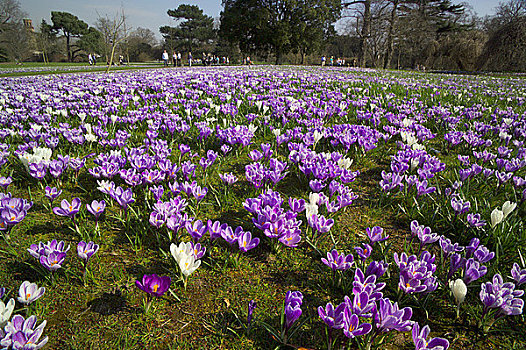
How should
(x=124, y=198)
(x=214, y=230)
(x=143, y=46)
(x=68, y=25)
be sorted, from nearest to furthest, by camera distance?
(x=214, y=230) < (x=124, y=198) < (x=68, y=25) < (x=143, y=46)

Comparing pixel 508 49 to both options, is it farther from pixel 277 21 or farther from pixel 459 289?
pixel 459 289

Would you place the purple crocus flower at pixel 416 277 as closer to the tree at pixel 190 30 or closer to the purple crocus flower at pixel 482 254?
the purple crocus flower at pixel 482 254

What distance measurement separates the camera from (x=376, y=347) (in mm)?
1288

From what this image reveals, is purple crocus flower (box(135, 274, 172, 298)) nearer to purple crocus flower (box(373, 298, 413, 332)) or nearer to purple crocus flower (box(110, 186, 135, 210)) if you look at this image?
purple crocus flower (box(110, 186, 135, 210))

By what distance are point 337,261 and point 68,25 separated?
100772 millimetres

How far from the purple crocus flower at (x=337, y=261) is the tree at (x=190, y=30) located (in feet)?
285

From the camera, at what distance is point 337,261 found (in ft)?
5.11

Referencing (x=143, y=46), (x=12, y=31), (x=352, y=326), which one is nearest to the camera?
(x=352, y=326)

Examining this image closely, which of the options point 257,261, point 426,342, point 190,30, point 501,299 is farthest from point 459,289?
point 190,30

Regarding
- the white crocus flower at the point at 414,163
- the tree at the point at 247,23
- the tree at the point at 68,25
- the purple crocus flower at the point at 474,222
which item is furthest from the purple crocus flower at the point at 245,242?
the tree at the point at 68,25

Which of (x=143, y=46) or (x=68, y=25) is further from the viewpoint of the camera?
(x=143, y=46)

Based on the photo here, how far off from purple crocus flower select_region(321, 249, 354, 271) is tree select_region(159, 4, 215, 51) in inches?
3424

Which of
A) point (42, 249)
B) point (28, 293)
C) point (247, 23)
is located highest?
point (247, 23)

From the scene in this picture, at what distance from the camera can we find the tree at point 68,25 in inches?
2975
